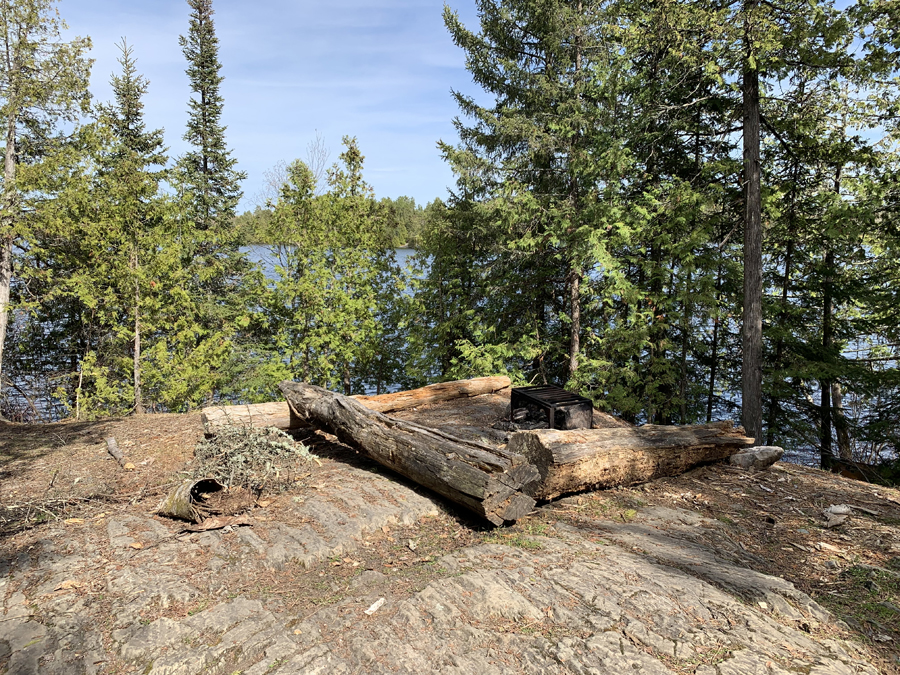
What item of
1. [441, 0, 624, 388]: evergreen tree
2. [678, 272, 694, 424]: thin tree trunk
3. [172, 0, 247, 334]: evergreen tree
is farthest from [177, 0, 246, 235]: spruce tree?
[678, 272, 694, 424]: thin tree trunk

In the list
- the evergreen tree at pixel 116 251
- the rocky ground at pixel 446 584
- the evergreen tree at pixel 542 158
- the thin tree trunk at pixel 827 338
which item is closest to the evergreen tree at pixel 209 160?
the evergreen tree at pixel 116 251

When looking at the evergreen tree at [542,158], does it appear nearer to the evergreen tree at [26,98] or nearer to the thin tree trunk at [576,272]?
the thin tree trunk at [576,272]

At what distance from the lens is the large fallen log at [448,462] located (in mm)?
4234

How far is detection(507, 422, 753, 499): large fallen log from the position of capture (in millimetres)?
Result: 4809

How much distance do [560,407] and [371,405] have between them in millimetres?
3286

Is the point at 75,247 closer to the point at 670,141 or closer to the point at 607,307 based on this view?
the point at 607,307

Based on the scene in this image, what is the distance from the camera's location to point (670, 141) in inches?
413

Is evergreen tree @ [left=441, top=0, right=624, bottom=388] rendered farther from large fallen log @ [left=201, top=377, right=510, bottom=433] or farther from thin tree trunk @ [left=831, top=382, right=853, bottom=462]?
thin tree trunk @ [left=831, top=382, right=853, bottom=462]

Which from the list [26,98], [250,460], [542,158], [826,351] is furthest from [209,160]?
[826,351]

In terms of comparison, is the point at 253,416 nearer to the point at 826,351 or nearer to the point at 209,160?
the point at 826,351

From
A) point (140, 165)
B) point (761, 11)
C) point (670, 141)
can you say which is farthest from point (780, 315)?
point (140, 165)

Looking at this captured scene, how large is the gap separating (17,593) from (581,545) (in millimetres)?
4030

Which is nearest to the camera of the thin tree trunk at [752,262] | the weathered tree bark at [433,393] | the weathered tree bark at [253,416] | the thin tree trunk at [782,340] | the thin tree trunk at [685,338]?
the weathered tree bark at [253,416]

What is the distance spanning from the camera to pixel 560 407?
266 inches
